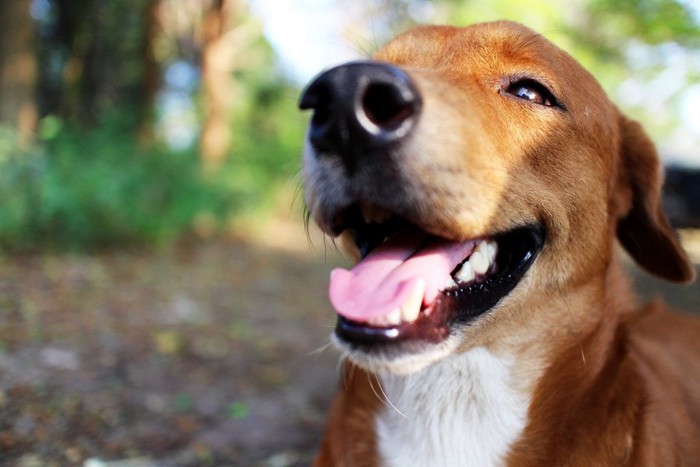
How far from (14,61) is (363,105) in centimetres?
955

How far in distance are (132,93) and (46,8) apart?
3152 millimetres

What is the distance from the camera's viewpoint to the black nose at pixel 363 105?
1609mm

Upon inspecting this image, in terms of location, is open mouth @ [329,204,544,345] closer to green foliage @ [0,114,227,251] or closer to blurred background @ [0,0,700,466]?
blurred background @ [0,0,700,466]

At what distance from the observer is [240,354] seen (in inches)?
209

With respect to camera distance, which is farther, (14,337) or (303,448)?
(14,337)

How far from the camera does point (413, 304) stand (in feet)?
6.02

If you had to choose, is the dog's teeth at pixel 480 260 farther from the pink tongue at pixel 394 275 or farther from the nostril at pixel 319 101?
the nostril at pixel 319 101

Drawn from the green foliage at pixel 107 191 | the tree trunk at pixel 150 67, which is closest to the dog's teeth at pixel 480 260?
the green foliage at pixel 107 191

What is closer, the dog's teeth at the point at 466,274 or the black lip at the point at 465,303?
the black lip at the point at 465,303

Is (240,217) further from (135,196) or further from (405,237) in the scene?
(405,237)

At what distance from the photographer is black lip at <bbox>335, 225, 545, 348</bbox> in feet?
5.91

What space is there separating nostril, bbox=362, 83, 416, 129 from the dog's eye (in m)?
0.75

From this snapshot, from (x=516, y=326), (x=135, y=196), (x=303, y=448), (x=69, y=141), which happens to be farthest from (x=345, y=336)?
(x=69, y=141)

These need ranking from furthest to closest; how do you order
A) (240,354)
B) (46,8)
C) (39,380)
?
(46,8)
(240,354)
(39,380)
